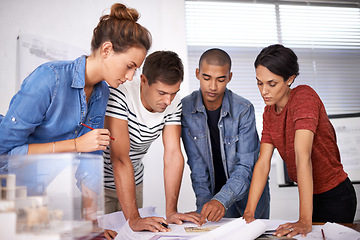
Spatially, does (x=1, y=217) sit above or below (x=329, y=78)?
below

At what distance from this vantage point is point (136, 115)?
1.51 metres

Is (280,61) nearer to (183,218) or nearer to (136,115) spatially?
(136,115)

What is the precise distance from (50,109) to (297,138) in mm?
901

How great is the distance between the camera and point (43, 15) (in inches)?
105

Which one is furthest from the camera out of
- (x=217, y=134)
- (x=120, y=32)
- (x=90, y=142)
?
(x=217, y=134)

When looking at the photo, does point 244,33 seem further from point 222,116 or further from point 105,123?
point 105,123

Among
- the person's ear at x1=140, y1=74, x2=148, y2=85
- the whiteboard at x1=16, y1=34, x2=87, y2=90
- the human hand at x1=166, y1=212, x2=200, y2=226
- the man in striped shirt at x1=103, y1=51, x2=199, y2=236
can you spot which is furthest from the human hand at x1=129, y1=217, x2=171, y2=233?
the whiteboard at x1=16, y1=34, x2=87, y2=90

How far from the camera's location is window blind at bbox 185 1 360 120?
10.8 ft

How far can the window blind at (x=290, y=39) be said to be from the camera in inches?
130

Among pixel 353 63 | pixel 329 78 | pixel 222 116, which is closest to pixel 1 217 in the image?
pixel 222 116

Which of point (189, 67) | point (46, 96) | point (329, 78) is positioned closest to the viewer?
point (46, 96)

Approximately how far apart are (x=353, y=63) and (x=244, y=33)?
122 cm

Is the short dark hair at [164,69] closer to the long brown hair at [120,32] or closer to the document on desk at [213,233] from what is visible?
the long brown hair at [120,32]

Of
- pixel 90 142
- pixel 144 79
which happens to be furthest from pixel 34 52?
pixel 90 142
